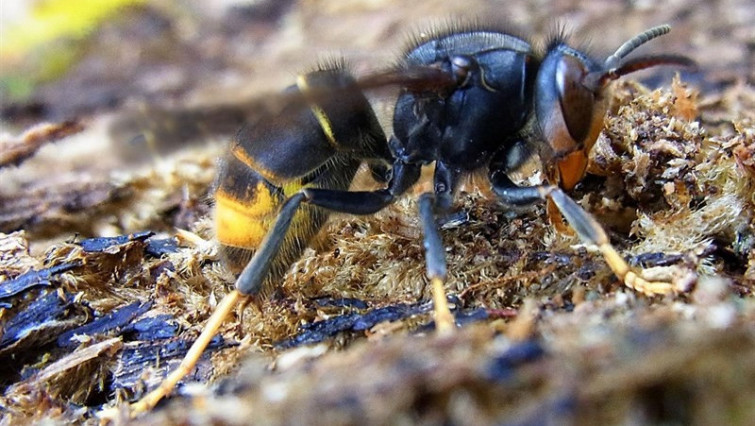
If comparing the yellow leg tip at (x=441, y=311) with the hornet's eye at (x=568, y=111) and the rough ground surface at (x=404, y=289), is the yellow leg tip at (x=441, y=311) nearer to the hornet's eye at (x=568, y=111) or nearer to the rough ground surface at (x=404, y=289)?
the rough ground surface at (x=404, y=289)

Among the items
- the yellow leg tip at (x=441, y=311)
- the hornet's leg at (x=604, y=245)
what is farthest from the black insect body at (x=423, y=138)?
the yellow leg tip at (x=441, y=311)

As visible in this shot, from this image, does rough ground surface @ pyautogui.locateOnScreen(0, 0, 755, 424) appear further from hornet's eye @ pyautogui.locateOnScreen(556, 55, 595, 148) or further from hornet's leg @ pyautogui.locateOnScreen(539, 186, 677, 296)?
hornet's eye @ pyautogui.locateOnScreen(556, 55, 595, 148)

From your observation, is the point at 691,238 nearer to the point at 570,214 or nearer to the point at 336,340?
the point at 570,214

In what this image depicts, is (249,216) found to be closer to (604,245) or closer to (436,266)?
(436,266)

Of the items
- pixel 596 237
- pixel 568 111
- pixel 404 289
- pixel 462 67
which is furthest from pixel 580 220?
pixel 462 67

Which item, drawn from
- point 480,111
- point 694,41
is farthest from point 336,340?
point 694,41
